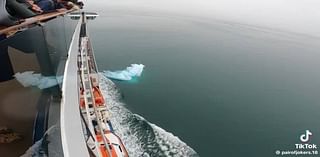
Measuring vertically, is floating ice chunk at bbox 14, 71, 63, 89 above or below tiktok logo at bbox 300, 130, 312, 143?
above

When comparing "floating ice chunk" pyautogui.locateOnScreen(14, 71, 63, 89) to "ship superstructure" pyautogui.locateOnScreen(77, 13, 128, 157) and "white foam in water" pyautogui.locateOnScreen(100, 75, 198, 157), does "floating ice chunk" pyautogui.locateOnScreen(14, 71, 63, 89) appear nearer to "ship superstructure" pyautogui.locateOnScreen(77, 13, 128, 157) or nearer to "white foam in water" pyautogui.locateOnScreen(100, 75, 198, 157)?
"ship superstructure" pyautogui.locateOnScreen(77, 13, 128, 157)

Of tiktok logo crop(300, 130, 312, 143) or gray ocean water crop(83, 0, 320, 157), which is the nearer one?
tiktok logo crop(300, 130, 312, 143)

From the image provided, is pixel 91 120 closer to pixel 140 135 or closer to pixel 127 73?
pixel 140 135

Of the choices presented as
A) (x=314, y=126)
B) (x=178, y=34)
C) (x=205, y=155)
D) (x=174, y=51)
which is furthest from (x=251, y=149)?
(x=178, y=34)

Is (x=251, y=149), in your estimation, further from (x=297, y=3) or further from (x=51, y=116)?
(x=51, y=116)

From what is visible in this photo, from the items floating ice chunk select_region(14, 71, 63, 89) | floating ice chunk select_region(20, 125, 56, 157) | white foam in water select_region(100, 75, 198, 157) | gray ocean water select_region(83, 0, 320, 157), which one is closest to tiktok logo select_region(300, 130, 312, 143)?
gray ocean water select_region(83, 0, 320, 157)

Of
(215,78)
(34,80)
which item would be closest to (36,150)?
(34,80)

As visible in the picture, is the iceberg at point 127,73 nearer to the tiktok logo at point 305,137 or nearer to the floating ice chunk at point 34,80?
the tiktok logo at point 305,137

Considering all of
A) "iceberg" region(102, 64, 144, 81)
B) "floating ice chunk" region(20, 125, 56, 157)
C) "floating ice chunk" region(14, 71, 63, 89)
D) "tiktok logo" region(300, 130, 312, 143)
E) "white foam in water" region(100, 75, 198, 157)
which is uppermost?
"floating ice chunk" region(14, 71, 63, 89)
